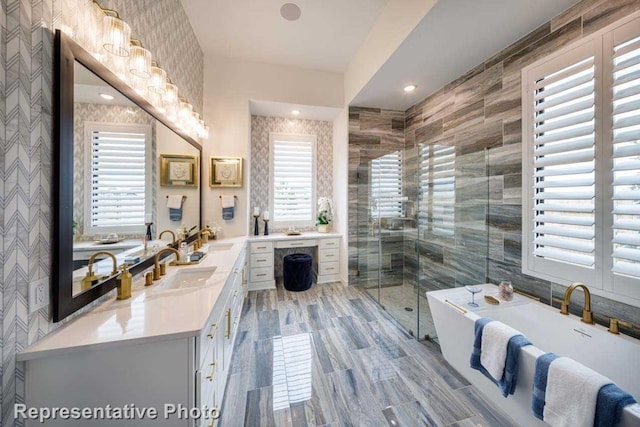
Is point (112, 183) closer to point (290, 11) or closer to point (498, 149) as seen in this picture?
point (290, 11)

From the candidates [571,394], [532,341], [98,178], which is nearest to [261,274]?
[98,178]

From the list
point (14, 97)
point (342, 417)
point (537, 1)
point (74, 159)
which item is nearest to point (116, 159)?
point (74, 159)

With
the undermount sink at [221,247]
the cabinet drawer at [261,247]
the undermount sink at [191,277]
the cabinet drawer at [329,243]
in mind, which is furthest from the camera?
the cabinet drawer at [329,243]

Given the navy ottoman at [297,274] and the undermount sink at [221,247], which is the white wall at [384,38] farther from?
the undermount sink at [221,247]

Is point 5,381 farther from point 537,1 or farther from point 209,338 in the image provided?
point 537,1

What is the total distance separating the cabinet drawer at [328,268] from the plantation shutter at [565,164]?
255cm

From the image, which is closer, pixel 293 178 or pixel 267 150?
pixel 267 150

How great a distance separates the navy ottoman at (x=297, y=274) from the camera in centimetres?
351

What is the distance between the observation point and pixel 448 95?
298 centimetres

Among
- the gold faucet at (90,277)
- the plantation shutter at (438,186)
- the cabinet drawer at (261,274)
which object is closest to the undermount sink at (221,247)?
the cabinet drawer at (261,274)

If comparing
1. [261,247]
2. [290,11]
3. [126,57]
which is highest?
[290,11]

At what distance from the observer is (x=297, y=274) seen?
11.5 ft

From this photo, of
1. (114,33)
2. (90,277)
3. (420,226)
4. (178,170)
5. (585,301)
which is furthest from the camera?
(420,226)

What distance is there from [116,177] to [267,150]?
Result: 9.15 ft
